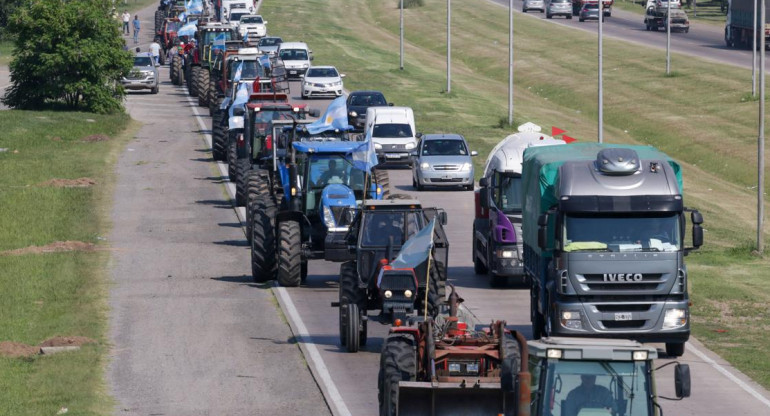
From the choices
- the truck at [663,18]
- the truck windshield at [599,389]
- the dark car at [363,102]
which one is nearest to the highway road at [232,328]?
the truck windshield at [599,389]

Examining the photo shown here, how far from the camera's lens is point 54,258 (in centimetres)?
3450

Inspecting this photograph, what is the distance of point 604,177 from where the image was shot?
2280cm

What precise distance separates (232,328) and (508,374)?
14082 millimetres

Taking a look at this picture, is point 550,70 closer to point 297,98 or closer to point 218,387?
point 297,98

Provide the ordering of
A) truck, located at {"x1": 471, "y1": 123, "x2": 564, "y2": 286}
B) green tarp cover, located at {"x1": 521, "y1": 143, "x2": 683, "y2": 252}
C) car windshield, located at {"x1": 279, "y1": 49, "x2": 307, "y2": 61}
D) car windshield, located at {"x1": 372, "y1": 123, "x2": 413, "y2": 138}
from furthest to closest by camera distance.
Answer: car windshield, located at {"x1": 279, "y1": 49, "x2": 307, "y2": 61} → car windshield, located at {"x1": 372, "y1": 123, "x2": 413, "y2": 138} → truck, located at {"x1": 471, "y1": 123, "x2": 564, "y2": 286} → green tarp cover, located at {"x1": 521, "y1": 143, "x2": 683, "y2": 252}

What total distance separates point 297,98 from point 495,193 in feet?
133

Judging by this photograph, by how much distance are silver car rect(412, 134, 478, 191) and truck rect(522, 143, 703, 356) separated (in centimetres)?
2398

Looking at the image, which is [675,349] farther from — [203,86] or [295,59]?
[295,59]

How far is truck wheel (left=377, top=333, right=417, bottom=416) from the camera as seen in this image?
16.7m

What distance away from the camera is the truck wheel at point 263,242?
3066 cm

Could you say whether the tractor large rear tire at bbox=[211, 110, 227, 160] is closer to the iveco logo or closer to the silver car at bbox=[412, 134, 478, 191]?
the silver car at bbox=[412, 134, 478, 191]

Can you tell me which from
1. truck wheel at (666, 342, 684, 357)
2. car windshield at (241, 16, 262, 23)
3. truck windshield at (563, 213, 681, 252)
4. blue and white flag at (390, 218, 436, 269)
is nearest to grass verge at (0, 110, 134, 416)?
blue and white flag at (390, 218, 436, 269)

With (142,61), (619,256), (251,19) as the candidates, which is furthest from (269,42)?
(619,256)

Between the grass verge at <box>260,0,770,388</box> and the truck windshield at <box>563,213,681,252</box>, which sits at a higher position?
the truck windshield at <box>563,213,681,252</box>
